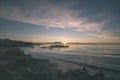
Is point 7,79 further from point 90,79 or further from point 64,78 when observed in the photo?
point 90,79

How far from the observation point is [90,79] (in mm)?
11438

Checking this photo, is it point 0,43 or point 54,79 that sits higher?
point 0,43

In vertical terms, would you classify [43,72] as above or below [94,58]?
above

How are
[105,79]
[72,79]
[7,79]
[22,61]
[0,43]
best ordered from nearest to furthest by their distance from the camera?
[7,79] < [72,79] < [105,79] < [22,61] < [0,43]

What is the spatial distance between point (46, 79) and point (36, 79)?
3.72ft

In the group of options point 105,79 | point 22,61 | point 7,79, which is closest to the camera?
point 7,79

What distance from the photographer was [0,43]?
79.8m

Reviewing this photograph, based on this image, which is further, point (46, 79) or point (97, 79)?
point (97, 79)

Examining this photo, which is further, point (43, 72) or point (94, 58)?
point (94, 58)

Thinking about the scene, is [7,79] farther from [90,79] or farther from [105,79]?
[105,79]

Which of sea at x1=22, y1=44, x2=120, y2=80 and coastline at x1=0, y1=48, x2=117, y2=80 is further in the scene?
sea at x1=22, y1=44, x2=120, y2=80

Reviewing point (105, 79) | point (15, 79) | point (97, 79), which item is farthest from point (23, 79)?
point (105, 79)

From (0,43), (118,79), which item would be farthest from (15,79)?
(0,43)

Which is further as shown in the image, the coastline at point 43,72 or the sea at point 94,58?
the sea at point 94,58
